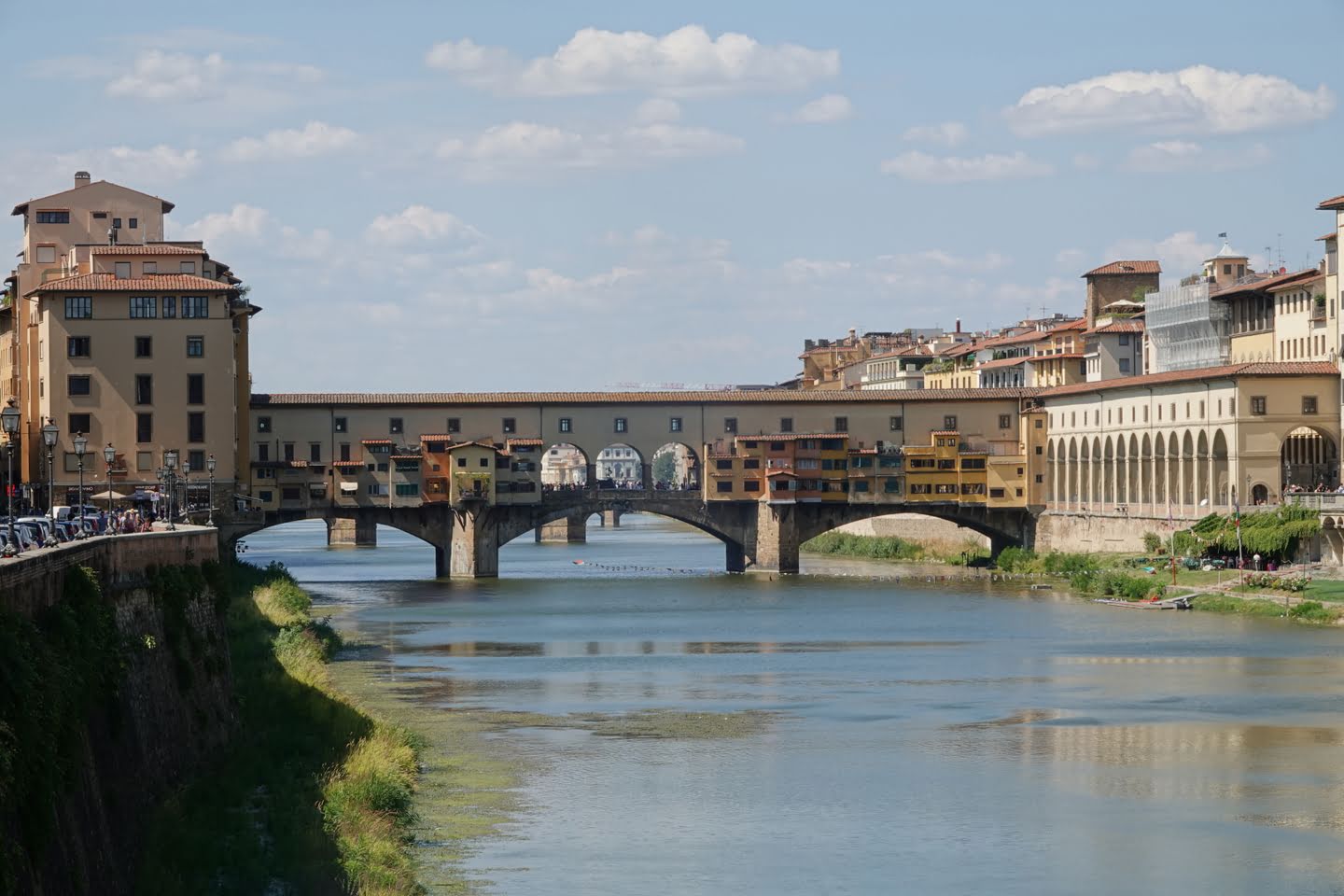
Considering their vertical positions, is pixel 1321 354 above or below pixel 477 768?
above

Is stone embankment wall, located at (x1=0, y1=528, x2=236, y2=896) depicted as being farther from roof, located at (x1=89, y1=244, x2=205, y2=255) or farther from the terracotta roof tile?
the terracotta roof tile

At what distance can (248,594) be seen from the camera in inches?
2354

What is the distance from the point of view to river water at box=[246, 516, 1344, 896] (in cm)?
2869

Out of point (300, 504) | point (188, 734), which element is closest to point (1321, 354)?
point (300, 504)

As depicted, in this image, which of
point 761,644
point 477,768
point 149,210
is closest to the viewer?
point 477,768

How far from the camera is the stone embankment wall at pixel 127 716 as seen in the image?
19516 mm

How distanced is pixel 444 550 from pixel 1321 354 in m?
34.6

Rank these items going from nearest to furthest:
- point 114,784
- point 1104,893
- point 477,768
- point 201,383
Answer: point 114,784
point 1104,893
point 477,768
point 201,383

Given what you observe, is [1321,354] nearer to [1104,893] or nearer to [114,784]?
[1104,893]

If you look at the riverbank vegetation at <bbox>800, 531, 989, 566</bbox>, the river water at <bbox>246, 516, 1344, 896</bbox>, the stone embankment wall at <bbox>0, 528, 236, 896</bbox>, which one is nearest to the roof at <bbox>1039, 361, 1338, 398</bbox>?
the river water at <bbox>246, 516, 1344, 896</bbox>

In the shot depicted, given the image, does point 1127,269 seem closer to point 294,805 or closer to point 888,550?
point 888,550

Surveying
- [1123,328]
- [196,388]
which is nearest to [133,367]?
[196,388]

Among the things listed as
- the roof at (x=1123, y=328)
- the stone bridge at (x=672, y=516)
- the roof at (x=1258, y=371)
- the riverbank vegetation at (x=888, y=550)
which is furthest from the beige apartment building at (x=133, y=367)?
the roof at (x=1123, y=328)

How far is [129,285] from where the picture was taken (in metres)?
72.4
